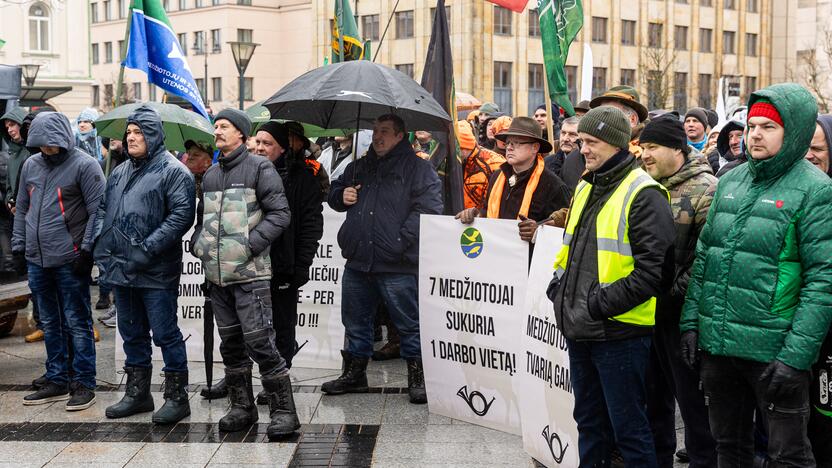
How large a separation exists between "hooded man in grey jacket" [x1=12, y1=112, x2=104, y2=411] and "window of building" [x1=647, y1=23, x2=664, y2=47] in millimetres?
71398

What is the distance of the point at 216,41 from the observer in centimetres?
8875

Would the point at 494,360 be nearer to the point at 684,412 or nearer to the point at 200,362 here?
the point at 684,412

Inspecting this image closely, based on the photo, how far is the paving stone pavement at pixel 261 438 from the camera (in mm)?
6410

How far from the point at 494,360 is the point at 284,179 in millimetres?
1982

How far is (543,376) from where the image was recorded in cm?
617

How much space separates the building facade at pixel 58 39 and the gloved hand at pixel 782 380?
205ft

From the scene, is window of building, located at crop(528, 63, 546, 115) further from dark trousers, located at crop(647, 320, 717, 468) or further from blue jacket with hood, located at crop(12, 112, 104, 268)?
dark trousers, located at crop(647, 320, 717, 468)

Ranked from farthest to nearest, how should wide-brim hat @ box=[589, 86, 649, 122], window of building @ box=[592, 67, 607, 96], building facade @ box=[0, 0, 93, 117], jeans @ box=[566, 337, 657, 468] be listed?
window of building @ box=[592, 67, 607, 96] → building facade @ box=[0, 0, 93, 117] → wide-brim hat @ box=[589, 86, 649, 122] → jeans @ box=[566, 337, 657, 468]

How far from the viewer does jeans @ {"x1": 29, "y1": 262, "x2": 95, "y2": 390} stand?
7.85 metres

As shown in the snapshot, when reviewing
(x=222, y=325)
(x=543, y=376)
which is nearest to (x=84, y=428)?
(x=222, y=325)

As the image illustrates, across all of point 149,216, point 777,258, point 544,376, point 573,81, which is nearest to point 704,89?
point 573,81

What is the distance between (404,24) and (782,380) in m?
70.6

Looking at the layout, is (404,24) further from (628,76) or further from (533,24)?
(628,76)

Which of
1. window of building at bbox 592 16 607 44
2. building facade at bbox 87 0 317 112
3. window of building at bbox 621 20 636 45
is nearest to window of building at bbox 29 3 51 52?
building facade at bbox 87 0 317 112
